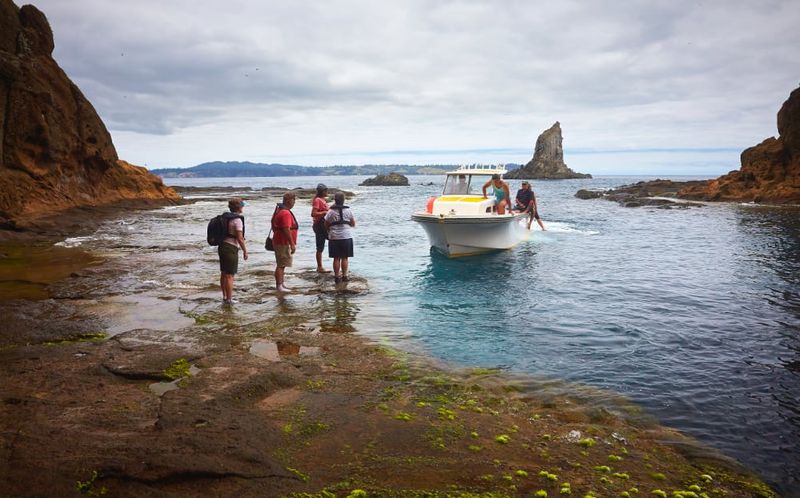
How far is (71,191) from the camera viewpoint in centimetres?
3020

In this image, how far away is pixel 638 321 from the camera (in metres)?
10.7

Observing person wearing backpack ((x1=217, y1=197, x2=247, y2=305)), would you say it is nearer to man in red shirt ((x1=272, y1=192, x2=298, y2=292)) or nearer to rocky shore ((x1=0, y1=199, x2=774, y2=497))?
man in red shirt ((x1=272, y1=192, x2=298, y2=292))

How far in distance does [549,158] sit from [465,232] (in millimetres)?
157123

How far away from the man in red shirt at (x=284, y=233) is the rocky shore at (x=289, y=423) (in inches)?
103

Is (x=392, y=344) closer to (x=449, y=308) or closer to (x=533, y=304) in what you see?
(x=449, y=308)

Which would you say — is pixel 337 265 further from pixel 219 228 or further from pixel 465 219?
pixel 465 219

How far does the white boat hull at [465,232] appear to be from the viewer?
Answer: 17.3 m

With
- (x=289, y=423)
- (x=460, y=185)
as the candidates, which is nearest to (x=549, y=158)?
(x=460, y=185)

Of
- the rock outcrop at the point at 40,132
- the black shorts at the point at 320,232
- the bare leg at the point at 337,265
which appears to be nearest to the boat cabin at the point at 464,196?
the black shorts at the point at 320,232

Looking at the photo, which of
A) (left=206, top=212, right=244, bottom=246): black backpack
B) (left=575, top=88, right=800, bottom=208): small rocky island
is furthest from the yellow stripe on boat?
Answer: (left=575, top=88, right=800, bottom=208): small rocky island

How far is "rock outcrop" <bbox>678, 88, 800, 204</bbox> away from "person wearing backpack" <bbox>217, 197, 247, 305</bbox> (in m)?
49.0

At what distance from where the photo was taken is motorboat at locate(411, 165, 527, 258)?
17469 millimetres

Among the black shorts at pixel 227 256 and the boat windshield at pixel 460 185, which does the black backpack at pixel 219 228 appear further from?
the boat windshield at pixel 460 185

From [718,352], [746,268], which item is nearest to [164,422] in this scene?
[718,352]
